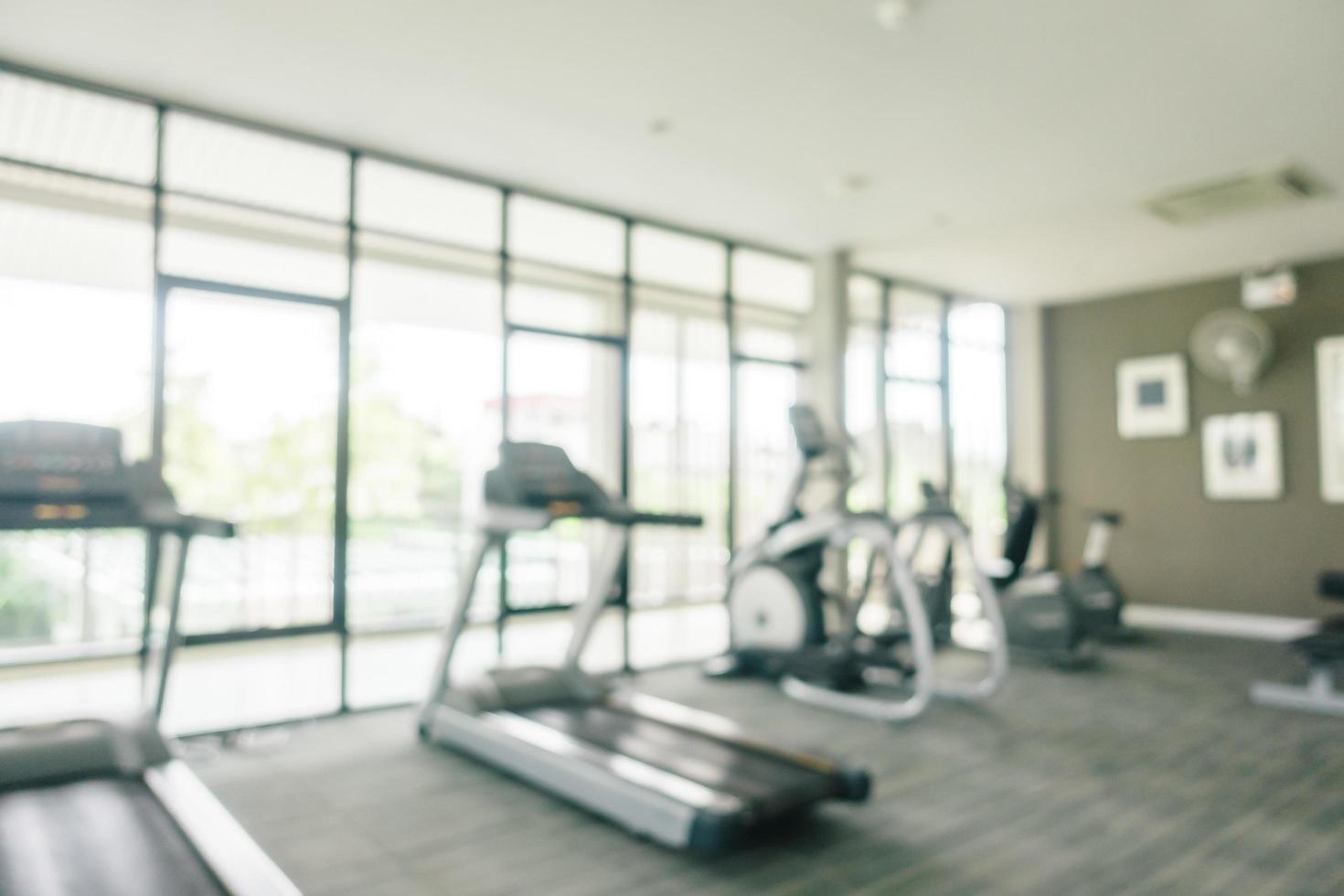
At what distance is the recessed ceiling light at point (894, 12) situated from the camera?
3330 mm

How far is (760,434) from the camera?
22.4 ft

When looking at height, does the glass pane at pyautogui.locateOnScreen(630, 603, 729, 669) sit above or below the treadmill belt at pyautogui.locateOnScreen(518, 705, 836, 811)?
below

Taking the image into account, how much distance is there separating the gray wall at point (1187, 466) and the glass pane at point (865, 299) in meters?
2.28

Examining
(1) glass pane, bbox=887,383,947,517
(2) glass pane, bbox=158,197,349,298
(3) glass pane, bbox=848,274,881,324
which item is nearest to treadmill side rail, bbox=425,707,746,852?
(2) glass pane, bbox=158,197,349,298

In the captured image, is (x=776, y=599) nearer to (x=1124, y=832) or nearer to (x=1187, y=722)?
(x=1187, y=722)

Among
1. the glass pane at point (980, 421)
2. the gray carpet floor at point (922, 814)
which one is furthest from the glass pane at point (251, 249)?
the glass pane at point (980, 421)

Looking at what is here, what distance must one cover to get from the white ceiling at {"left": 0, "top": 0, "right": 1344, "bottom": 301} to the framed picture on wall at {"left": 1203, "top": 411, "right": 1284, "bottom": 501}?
2199 mm

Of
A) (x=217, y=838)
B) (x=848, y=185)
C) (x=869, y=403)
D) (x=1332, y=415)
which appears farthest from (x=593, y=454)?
(x=1332, y=415)

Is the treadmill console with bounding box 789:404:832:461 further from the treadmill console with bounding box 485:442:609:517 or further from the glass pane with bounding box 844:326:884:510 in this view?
the glass pane with bounding box 844:326:884:510

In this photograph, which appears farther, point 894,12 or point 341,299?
point 341,299

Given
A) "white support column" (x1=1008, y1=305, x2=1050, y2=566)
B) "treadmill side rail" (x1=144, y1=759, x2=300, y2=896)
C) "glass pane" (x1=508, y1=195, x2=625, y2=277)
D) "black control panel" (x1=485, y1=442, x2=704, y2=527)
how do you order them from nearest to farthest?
1. "treadmill side rail" (x1=144, y1=759, x2=300, y2=896)
2. "black control panel" (x1=485, y1=442, x2=704, y2=527)
3. "glass pane" (x1=508, y1=195, x2=625, y2=277)
4. "white support column" (x1=1008, y1=305, x2=1050, y2=566)

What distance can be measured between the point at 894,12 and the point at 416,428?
3264 mm

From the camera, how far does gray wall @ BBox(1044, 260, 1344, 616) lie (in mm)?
7273

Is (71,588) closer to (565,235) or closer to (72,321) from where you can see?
(72,321)
